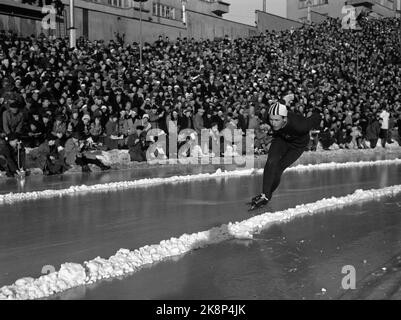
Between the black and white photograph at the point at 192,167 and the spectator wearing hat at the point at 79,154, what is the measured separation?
0.13 feet

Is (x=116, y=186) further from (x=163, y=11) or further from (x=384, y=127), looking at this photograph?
(x=163, y=11)

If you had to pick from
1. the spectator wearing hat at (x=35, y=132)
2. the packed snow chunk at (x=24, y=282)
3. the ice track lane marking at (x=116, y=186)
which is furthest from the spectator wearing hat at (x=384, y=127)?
the packed snow chunk at (x=24, y=282)

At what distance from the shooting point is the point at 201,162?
16422 mm

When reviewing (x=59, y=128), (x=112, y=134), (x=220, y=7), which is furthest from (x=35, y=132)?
(x=220, y=7)

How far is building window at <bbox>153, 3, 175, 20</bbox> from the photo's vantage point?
120 ft

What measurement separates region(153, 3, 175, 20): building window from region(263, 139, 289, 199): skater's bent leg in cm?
2990

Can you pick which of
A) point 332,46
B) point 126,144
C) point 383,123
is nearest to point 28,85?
point 126,144

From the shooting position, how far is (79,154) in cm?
1360

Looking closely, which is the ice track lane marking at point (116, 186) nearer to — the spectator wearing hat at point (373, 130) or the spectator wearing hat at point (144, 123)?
the spectator wearing hat at point (144, 123)

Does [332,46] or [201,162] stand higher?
[332,46]

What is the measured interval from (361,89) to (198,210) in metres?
20.6

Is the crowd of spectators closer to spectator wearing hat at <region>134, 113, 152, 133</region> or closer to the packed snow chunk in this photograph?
spectator wearing hat at <region>134, 113, 152, 133</region>
